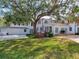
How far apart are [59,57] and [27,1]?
639 inches

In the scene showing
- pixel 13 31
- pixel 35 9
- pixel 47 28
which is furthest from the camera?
pixel 47 28

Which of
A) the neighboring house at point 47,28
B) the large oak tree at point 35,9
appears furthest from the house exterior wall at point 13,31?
the large oak tree at point 35,9

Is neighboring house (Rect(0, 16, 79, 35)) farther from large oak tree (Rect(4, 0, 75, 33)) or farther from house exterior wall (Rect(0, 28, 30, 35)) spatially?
large oak tree (Rect(4, 0, 75, 33))

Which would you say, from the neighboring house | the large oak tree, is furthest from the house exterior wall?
the large oak tree

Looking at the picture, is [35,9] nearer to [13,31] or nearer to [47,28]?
[13,31]

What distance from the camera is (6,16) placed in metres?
29.4

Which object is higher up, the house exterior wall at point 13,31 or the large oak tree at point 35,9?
the large oak tree at point 35,9

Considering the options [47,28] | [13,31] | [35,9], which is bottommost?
[13,31]

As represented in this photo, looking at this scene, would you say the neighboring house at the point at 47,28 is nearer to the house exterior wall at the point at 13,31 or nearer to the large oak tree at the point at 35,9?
the house exterior wall at the point at 13,31

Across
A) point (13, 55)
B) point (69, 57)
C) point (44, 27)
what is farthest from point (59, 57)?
point (44, 27)

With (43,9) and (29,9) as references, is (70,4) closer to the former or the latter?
(43,9)

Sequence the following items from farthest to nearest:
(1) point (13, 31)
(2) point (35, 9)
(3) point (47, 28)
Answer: (3) point (47, 28) → (1) point (13, 31) → (2) point (35, 9)

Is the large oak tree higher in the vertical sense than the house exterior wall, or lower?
higher

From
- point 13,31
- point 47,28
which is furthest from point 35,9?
point 47,28
